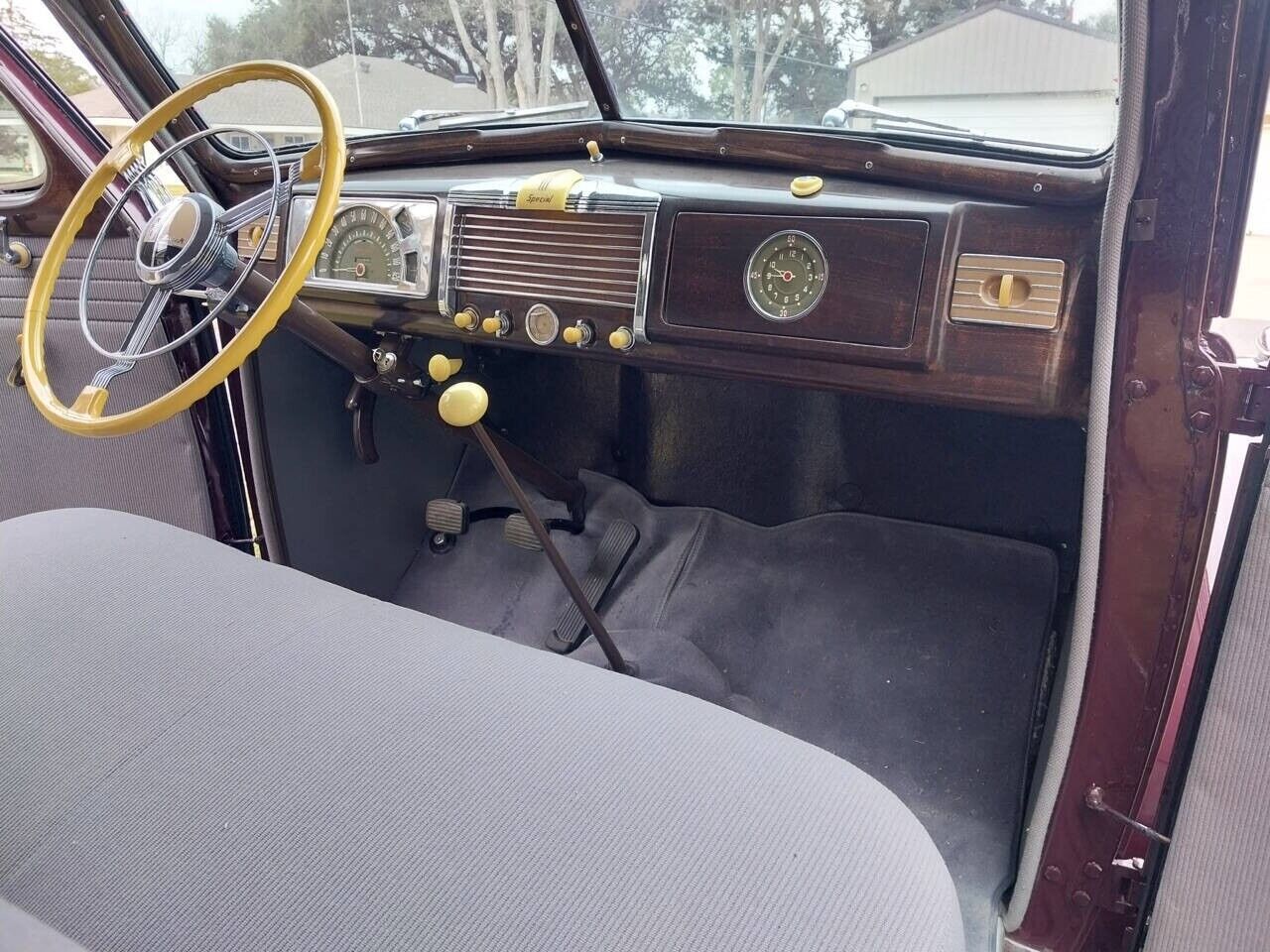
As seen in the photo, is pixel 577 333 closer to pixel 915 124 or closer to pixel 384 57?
pixel 915 124

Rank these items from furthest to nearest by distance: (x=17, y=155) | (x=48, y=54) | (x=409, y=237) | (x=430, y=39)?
(x=17, y=155)
(x=48, y=54)
(x=430, y=39)
(x=409, y=237)

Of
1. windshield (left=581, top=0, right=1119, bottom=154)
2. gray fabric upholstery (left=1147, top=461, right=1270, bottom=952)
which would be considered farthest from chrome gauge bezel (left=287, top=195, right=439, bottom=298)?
gray fabric upholstery (left=1147, top=461, right=1270, bottom=952)

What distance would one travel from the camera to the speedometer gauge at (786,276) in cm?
134

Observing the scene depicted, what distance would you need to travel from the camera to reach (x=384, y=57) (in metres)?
1.85

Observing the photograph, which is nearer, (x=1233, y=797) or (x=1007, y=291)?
(x=1233, y=797)

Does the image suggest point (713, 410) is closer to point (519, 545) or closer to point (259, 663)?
point (519, 545)

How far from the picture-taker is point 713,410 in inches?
84.3

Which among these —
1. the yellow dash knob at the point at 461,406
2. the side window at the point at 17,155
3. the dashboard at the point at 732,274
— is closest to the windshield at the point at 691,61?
the dashboard at the point at 732,274

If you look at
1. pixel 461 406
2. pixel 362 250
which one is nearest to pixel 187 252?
pixel 461 406

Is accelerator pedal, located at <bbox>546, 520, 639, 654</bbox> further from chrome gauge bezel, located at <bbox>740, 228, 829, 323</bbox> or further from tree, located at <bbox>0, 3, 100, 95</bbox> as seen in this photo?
tree, located at <bbox>0, 3, 100, 95</bbox>

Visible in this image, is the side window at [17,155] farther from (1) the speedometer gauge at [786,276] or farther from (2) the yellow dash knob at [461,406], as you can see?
(1) the speedometer gauge at [786,276]

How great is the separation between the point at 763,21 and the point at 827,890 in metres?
1.37

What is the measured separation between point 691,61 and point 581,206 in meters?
0.38

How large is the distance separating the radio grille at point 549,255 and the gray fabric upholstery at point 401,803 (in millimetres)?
728
